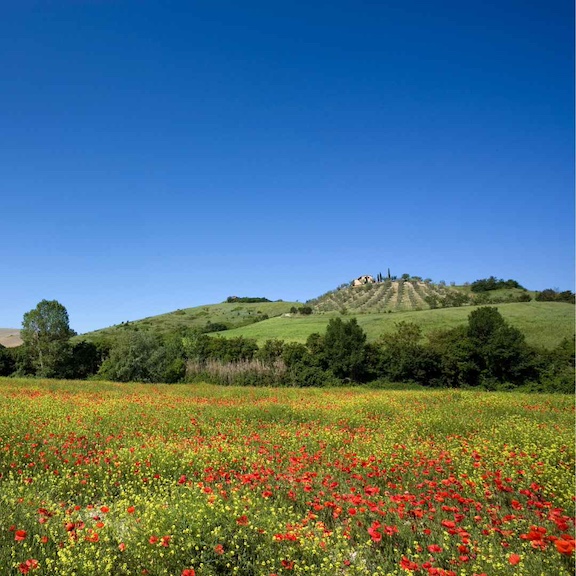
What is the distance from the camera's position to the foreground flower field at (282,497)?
4.60 m

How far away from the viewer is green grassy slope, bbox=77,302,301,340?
3672 inches

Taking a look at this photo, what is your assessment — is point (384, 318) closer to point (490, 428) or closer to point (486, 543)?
point (490, 428)

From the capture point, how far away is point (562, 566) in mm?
4238

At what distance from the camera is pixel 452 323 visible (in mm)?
59469

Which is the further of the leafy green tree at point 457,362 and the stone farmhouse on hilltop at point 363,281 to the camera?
the stone farmhouse on hilltop at point 363,281

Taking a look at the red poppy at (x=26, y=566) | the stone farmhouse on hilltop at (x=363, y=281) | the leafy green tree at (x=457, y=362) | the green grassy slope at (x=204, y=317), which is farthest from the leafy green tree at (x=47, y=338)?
the stone farmhouse on hilltop at (x=363, y=281)

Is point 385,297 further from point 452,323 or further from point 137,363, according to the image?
point 137,363

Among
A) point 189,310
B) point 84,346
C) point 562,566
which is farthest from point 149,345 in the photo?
point 189,310

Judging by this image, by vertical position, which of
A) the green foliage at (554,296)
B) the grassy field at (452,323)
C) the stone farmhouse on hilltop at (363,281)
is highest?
the stone farmhouse on hilltop at (363,281)

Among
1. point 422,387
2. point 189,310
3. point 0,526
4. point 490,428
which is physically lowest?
point 422,387

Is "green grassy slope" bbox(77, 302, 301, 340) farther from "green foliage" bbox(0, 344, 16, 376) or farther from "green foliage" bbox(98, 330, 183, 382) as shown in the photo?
"green foliage" bbox(98, 330, 183, 382)

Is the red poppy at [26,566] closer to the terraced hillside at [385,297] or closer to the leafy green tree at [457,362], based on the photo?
the leafy green tree at [457,362]

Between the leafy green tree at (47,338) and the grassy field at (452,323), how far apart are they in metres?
24.5

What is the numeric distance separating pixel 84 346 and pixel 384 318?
4310 centimetres
